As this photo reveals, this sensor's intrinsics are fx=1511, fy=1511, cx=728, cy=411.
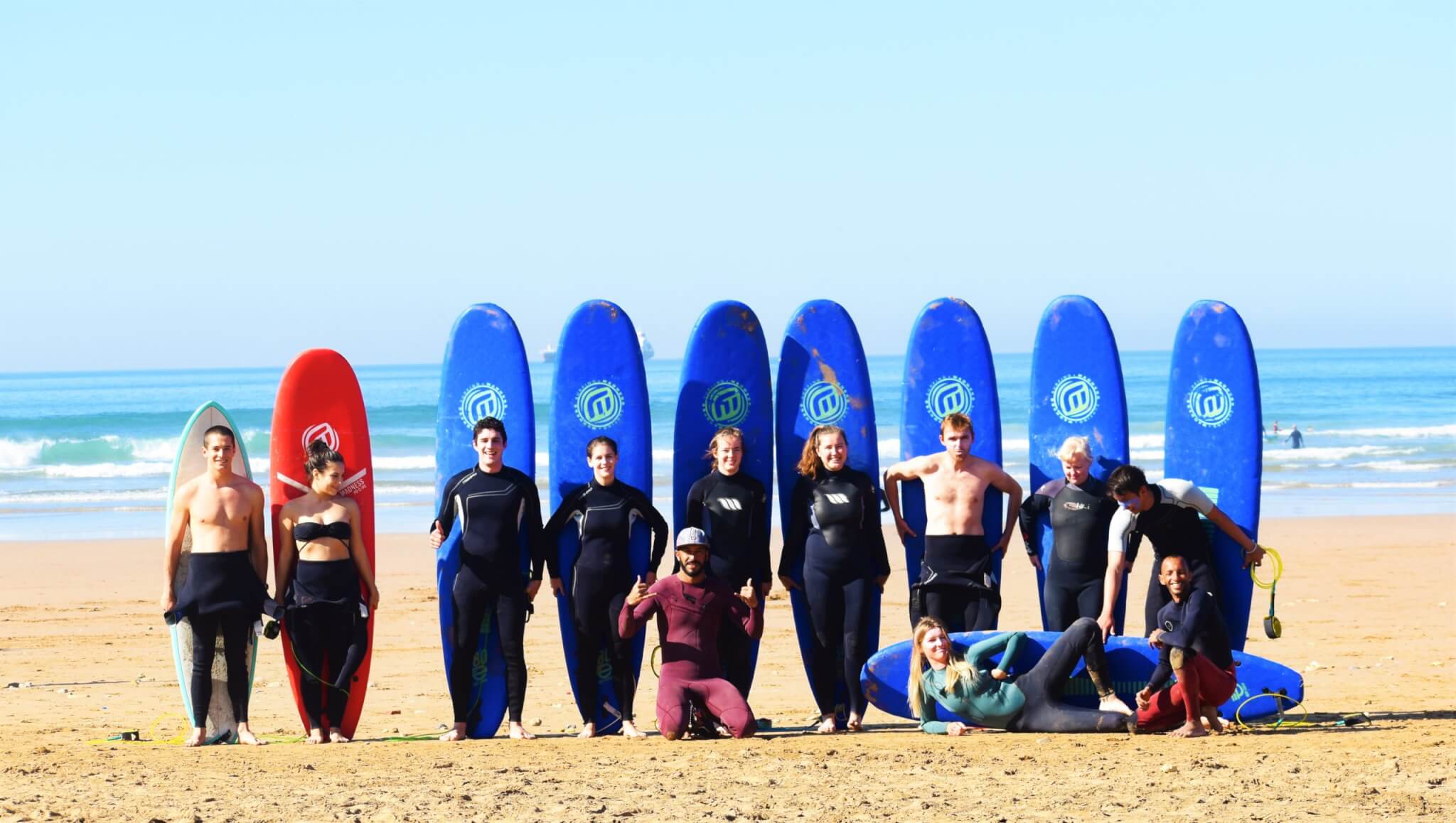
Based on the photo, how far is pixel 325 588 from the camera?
5816 millimetres

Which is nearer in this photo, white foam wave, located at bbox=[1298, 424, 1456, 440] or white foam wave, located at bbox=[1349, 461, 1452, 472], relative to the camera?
white foam wave, located at bbox=[1349, 461, 1452, 472]

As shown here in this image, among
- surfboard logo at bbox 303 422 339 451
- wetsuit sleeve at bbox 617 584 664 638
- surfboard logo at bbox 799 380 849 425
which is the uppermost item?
surfboard logo at bbox 799 380 849 425

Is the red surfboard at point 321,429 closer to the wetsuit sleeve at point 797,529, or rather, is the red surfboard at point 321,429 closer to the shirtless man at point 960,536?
the wetsuit sleeve at point 797,529

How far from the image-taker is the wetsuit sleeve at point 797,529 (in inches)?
236

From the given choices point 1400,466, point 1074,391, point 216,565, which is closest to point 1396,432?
point 1400,466

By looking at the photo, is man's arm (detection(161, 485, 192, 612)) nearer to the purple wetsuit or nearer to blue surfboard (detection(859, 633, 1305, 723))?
the purple wetsuit

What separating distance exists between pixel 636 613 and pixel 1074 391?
7.39ft

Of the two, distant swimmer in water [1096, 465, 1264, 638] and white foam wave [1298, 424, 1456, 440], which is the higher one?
distant swimmer in water [1096, 465, 1264, 638]

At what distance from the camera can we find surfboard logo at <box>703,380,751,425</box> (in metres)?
6.56

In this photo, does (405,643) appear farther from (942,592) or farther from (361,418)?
(942,592)

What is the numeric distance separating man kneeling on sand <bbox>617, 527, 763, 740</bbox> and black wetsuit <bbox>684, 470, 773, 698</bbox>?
0.40 feet

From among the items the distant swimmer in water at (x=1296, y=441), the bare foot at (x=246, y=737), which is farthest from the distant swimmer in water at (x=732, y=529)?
the distant swimmer in water at (x=1296, y=441)

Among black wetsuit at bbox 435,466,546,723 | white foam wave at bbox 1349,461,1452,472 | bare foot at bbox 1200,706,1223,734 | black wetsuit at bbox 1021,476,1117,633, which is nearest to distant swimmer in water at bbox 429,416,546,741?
black wetsuit at bbox 435,466,546,723

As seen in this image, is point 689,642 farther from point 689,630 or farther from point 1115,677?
point 1115,677
